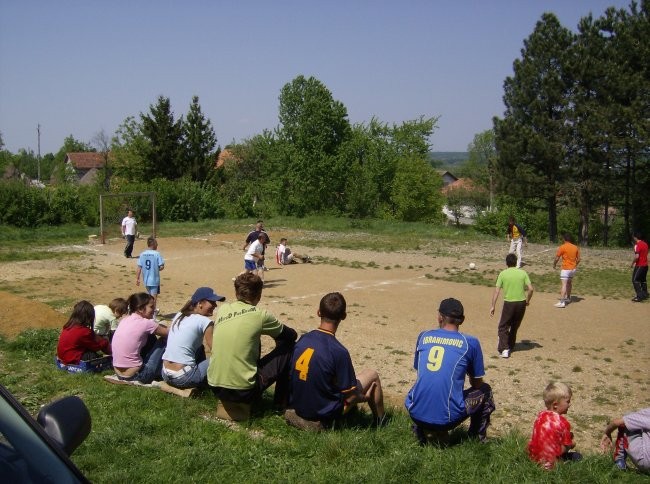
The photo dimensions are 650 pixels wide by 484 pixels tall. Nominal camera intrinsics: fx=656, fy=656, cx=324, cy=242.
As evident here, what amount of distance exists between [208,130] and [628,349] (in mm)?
43646

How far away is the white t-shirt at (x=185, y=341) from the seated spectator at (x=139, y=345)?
370 mm

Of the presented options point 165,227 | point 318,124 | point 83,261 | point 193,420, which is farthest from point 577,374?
point 318,124

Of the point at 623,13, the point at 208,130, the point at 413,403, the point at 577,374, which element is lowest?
the point at 577,374

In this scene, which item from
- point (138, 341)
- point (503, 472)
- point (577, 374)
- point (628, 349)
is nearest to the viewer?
point (503, 472)

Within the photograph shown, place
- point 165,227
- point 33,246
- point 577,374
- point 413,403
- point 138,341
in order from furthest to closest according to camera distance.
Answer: point 165,227 < point 33,246 < point 577,374 < point 138,341 < point 413,403

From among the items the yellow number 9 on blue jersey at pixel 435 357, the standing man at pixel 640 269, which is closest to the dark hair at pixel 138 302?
the yellow number 9 on blue jersey at pixel 435 357

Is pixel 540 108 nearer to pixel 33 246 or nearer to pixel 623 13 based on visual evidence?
pixel 623 13

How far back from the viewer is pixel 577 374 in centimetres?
973

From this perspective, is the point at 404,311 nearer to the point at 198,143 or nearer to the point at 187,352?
the point at 187,352

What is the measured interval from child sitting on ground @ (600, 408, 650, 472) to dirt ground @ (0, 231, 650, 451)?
5.17 feet

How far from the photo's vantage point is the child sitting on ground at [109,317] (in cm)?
888

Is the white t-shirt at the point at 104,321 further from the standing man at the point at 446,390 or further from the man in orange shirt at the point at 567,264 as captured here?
the man in orange shirt at the point at 567,264

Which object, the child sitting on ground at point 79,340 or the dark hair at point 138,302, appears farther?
the child sitting on ground at point 79,340

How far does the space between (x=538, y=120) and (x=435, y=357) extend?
36.3 metres
